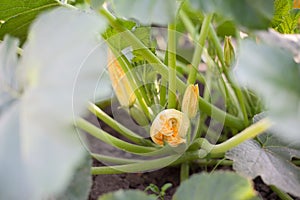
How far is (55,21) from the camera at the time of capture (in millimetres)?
566

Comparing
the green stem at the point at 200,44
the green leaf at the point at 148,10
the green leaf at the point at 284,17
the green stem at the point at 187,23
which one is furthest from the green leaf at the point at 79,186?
the green stem at the point at 187,23

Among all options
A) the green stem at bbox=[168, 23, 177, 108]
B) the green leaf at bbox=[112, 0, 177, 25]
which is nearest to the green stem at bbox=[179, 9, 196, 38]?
the green stem at bbox=[168, 23, 177, 108]

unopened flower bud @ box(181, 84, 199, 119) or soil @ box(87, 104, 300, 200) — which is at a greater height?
unopened flower bud @ box(181, 84, 199, 119)

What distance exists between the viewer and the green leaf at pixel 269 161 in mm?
685

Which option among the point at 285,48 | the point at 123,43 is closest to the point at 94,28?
the point at 285,48

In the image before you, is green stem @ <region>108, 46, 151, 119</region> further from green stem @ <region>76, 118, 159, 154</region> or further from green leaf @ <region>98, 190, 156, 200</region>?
green leaf @ <region>98, 190, 156, 200</region>

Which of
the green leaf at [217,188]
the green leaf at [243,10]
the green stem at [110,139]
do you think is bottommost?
the green stem at [110,139]

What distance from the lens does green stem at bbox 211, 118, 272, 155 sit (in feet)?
2.14

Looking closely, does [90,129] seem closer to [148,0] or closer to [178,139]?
[178,139]

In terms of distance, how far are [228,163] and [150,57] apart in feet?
0.82

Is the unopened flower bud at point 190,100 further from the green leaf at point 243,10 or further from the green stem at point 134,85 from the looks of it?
the green leaf at point 243,10

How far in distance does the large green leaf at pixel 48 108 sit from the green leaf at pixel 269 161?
243 millimetres

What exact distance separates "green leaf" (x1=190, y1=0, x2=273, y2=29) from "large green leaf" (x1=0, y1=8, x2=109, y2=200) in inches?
4.4

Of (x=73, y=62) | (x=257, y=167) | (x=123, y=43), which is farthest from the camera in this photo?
(x=123, y=43)
